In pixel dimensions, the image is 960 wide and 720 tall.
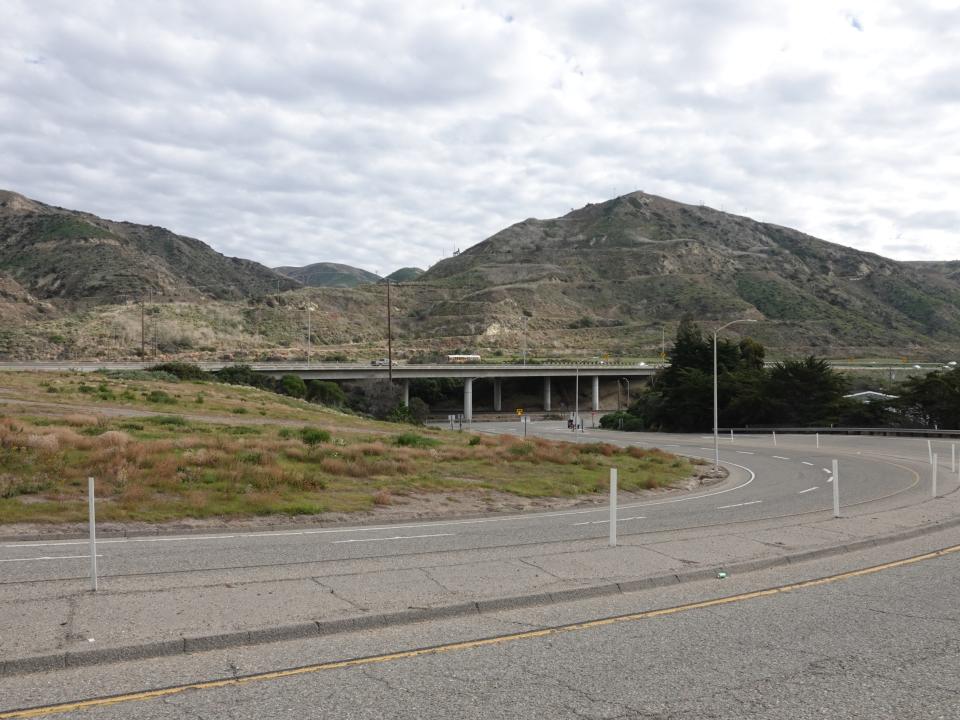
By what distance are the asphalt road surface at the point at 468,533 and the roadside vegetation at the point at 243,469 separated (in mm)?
2273

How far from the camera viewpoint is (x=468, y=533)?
15336 mm

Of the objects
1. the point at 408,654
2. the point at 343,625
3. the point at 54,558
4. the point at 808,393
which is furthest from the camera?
the point at 808,393

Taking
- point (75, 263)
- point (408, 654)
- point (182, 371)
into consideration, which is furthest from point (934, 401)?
point (75, 263)

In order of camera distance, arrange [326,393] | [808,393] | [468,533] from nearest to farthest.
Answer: [468,533]
[808,393]
[326,393]

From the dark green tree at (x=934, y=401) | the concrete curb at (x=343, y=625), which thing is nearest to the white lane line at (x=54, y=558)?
the concrete curb at (x=343, y=625)

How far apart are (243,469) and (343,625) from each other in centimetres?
1402

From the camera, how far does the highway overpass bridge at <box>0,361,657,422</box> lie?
80938 mm

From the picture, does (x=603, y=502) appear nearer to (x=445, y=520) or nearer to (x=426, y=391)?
(x=445, y=520)

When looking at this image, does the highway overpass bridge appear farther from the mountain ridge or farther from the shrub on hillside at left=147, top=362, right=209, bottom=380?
the mountain ridge

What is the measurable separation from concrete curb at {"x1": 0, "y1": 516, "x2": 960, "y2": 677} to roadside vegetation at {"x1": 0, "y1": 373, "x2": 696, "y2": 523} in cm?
958

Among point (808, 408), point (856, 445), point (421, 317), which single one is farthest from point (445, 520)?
point (421, 317)

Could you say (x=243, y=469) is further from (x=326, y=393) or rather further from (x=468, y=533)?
(x=326, y=393)

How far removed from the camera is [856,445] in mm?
51062

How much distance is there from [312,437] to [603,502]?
1327cm
